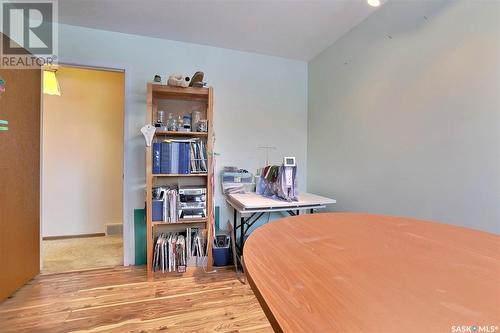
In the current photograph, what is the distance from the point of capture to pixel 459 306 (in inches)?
16.3

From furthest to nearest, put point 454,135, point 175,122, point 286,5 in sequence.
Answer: point 175,122 → point 286,5 → point 454,135

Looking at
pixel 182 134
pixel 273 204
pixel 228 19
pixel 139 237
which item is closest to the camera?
pixel 273 204

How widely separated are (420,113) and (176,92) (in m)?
2.05

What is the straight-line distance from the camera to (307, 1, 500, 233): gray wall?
Answer: 1.31 metres

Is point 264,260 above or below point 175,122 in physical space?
below

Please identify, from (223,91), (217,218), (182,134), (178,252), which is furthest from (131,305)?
(223,91)

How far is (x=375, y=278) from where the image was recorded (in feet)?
1.68

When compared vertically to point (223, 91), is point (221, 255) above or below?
below

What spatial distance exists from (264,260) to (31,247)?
2513 mm

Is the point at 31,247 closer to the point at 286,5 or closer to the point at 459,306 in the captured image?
the point at 459,306

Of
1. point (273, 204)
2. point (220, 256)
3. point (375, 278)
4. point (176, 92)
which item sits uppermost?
point (176, 92)

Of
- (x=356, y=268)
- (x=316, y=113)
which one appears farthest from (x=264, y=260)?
(x=316, y=113)

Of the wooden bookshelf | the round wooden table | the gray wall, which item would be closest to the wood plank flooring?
the wooden bookshelf

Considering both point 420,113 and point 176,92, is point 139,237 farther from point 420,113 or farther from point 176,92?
point 420,113
